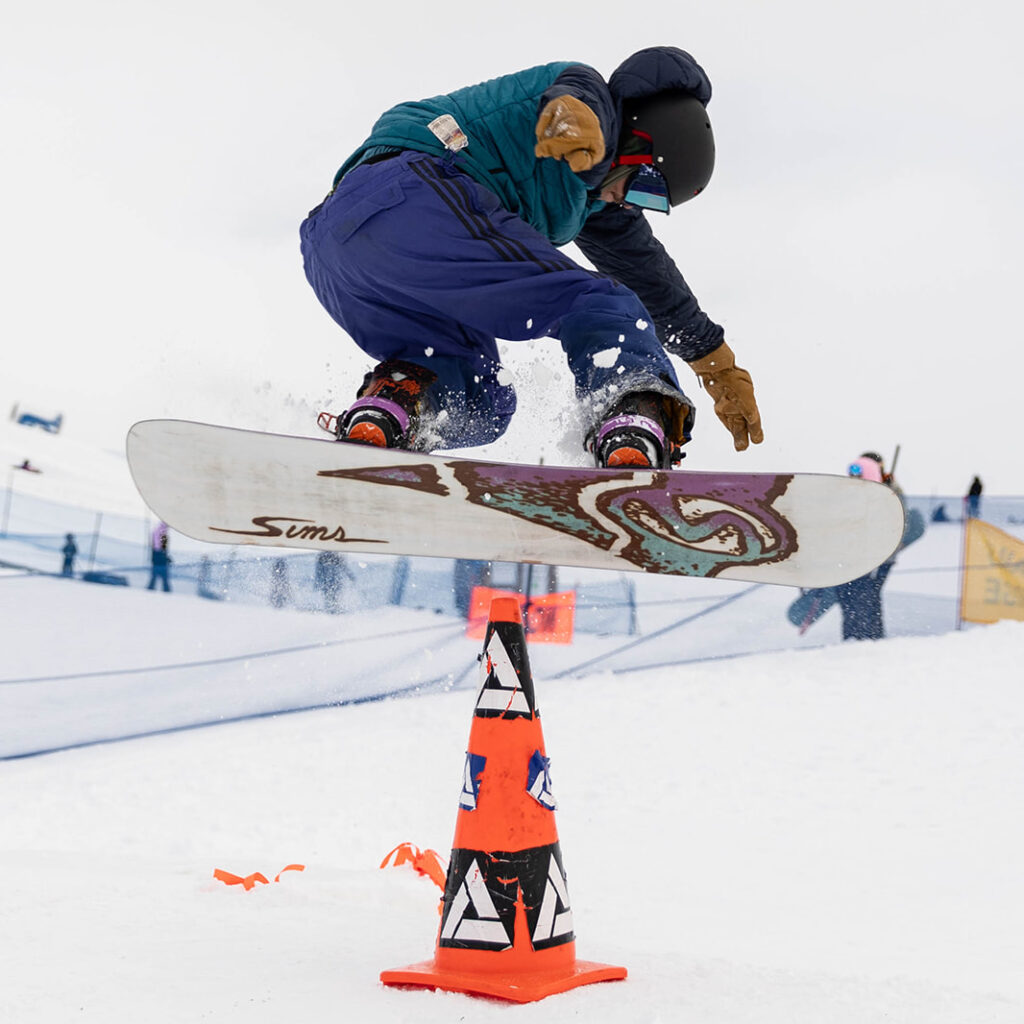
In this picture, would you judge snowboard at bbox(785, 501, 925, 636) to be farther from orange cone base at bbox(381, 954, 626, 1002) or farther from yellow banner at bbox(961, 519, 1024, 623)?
orange cone base at bbox(381, 954, 626, 1002)

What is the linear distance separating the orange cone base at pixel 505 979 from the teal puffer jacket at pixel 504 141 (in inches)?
66.1

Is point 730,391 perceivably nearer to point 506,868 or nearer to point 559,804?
point 506,868

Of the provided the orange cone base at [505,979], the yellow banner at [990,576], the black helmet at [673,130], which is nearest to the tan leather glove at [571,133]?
the black helmet at [673,130]

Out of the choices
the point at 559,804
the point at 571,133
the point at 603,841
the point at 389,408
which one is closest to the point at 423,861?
the point at 603,841

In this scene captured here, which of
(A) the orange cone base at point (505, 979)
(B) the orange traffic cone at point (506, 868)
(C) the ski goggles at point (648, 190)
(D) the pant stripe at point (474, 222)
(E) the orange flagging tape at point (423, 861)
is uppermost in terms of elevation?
(C) the ski goggles at point (648, 190)

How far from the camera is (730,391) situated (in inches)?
109

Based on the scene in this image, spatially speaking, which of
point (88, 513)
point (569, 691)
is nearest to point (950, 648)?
point (569, 691)

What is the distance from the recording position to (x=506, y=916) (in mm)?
1743

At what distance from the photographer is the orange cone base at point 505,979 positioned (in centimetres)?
163

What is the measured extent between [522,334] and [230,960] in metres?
1.46

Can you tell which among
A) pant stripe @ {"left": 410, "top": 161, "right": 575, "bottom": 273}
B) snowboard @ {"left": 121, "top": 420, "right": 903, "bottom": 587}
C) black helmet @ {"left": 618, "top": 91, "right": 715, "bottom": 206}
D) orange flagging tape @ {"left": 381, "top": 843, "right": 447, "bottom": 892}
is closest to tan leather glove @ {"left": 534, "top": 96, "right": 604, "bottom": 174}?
pant stripe @ {"left": 410, "top": 161, "right": 575, "bottom": 273}

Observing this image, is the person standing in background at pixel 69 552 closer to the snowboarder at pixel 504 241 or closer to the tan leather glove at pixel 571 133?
the snowboarder at pixel 504 241

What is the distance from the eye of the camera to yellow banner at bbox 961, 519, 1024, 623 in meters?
7.10

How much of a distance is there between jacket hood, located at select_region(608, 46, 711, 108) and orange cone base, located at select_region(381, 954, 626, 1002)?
1.88m
